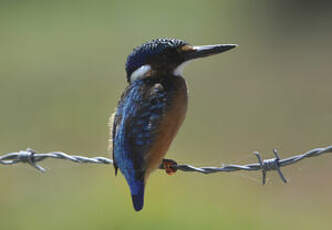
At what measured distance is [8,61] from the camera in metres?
12.7

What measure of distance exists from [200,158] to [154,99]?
4563 millimetres

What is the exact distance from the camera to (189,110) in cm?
943

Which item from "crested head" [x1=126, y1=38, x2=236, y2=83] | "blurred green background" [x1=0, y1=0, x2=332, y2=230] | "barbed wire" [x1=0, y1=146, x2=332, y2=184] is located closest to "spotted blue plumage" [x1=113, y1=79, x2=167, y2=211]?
"barbed wire" [x1=0, y1=146, x2=332, y2=184]

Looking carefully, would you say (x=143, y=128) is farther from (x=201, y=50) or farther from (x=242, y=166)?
(x=201, y=50)

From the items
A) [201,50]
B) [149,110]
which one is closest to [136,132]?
[149,110]

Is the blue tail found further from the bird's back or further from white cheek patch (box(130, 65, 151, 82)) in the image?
white cheek patch (box(130, 65, 151, 82))

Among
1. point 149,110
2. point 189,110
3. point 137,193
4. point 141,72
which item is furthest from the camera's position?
point 189,110

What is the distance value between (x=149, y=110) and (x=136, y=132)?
14 cm

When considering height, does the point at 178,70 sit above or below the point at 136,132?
above

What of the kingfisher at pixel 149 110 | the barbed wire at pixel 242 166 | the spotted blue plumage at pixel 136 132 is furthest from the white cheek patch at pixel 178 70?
the barbed wire at pixel 242 166

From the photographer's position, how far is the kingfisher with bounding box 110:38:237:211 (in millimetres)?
3203

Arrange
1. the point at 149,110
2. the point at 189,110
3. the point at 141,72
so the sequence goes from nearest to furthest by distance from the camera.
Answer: the point at 149,110 < the point at 141,72 < the point at 189,110

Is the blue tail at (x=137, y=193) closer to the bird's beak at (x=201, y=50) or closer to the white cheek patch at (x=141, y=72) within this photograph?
the white cheek patch at (x=141, y=72)

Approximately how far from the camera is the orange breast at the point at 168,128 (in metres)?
3.26
